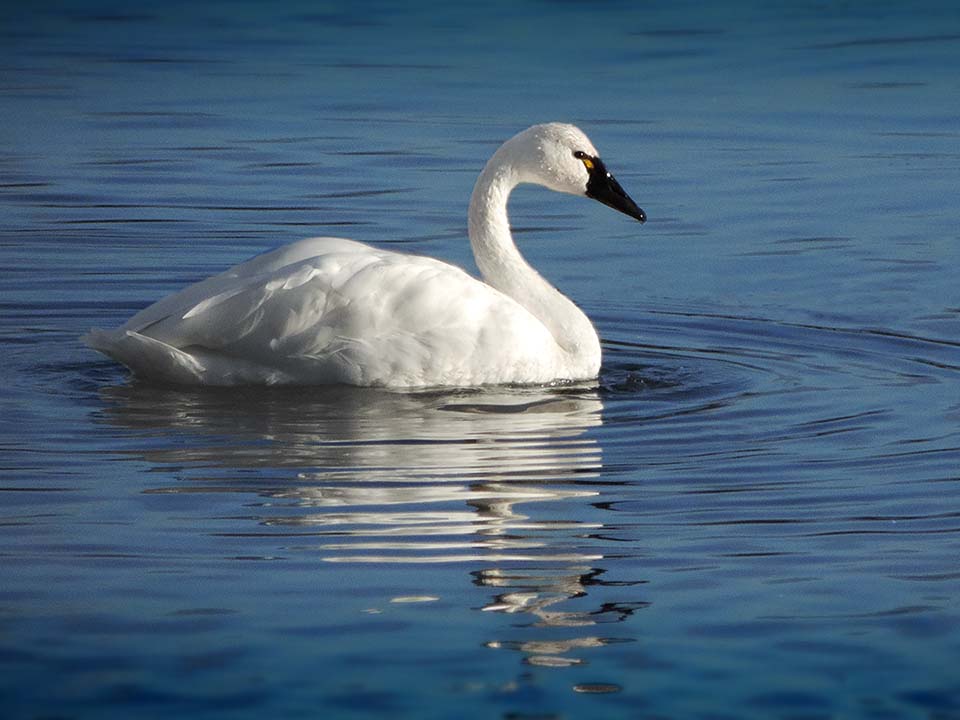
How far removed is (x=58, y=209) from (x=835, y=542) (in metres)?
8.71

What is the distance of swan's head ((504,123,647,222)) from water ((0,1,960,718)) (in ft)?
3.03

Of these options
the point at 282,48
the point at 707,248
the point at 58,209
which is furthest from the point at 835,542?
the point at 282,48

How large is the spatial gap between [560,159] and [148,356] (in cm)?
244

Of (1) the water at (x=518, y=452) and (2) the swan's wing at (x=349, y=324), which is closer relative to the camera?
(1) the water at (x=518, y=452)

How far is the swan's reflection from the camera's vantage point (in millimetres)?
6855

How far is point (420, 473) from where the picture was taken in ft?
26.7

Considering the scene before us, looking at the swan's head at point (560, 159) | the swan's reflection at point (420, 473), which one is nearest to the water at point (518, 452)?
the swan's reflection at point (420, 473)

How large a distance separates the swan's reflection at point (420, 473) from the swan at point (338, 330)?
11 cm

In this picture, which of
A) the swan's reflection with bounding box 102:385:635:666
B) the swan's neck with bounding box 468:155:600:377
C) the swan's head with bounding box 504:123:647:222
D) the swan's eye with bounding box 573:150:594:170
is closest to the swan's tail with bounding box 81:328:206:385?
the swan's reflection with bounding box 102:385:635:666

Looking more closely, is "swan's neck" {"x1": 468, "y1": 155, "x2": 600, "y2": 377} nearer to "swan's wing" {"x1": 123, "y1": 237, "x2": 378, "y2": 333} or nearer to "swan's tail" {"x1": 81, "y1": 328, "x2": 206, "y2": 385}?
"swan's wing" {"x1": 123, "y1": 237, "x2": 378, "y2": 333}

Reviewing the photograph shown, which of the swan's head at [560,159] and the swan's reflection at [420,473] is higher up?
the swan's head at [560,159]

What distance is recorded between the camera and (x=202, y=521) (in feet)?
24.3

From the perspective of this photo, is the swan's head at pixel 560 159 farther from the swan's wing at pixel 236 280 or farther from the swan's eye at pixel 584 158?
the swan's wing at pixel 236 280

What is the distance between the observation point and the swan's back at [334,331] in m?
9.69
